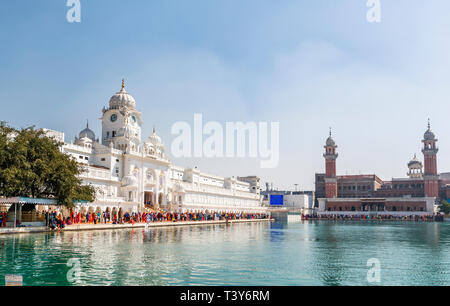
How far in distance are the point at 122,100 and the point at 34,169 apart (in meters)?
35.4

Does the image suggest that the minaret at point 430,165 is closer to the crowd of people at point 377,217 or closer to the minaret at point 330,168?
the crowd of people at point 377,217

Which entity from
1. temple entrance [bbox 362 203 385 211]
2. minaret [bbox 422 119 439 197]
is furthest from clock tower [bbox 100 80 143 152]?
minaret [bbox 422 119 439 197]

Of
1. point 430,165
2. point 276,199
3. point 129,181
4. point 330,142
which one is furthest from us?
point 330,142

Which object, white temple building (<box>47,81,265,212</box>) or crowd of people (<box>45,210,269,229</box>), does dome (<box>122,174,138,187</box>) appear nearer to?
white temple building (<box>47,81,265,212</box>)

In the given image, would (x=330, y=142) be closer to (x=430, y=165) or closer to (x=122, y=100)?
(x=430, y=165)

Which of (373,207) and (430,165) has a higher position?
(430,165)

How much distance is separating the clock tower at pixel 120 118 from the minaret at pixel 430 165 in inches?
2865

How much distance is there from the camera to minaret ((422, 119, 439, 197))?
3999 inches

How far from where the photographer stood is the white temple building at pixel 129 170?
167 feet

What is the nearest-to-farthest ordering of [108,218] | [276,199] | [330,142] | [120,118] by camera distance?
1. [108,218]
2. [120,118]
3. [276,199]
4. [330,142]

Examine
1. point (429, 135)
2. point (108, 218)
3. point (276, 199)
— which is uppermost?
point (429, 135)

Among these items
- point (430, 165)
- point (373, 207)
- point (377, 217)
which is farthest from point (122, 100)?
point (430, 165)

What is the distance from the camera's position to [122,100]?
212ft
